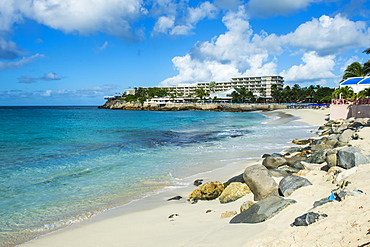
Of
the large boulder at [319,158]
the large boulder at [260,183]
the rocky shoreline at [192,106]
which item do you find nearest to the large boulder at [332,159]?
the large boulder at [319,158]

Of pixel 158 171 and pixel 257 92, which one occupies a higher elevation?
pixel 257 92

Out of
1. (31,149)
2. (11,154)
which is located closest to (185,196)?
(11,154)

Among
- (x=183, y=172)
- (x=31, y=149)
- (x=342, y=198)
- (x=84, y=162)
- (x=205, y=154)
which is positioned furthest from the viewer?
(x=31, y=149)

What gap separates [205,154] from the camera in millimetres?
15938

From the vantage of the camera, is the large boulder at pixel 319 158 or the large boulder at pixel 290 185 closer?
the large boulder at pixel 290 185

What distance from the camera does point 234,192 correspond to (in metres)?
7.48

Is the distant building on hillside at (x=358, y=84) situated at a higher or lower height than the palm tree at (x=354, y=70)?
lower

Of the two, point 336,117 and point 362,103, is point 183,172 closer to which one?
point 362,103

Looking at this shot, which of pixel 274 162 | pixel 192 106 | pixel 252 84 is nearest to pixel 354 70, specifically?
pixel 274 162

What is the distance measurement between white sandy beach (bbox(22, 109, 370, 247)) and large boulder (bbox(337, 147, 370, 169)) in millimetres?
536

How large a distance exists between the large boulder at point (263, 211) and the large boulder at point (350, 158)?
3.09m

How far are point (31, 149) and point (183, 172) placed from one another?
12.7 metres

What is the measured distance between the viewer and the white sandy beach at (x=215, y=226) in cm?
413

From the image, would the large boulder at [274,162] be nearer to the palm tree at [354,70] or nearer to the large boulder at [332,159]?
the large boulder at [332,159]
